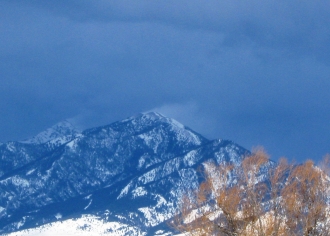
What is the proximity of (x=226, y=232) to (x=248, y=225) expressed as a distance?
2.08 metres

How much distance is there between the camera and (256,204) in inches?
2435

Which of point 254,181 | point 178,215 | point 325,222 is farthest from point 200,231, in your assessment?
point 325,222

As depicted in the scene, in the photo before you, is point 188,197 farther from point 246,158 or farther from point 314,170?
point 314,170

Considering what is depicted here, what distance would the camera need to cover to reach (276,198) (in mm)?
62312

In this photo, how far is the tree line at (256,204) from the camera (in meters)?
60.6

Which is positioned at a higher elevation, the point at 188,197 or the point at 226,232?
the point at 188,197

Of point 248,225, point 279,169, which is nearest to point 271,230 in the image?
point 248,225

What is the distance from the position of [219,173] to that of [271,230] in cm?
653

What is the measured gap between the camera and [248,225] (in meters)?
61.0

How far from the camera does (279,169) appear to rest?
63062mm

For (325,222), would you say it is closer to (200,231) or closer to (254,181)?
(254,181)

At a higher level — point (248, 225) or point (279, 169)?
point (279, 169)

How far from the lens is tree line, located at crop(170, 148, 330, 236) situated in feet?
199

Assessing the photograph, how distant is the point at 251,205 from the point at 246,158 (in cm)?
431
